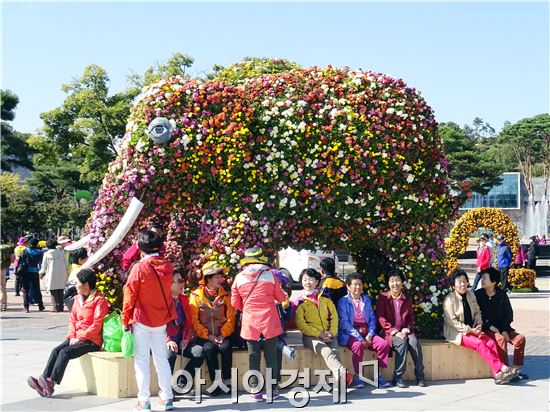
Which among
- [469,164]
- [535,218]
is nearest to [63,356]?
[469,164]

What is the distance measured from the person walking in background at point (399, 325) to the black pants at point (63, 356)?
3.03 metres

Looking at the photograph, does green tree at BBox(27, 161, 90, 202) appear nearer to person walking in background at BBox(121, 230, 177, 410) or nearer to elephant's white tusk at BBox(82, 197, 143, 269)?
elephant's white tusk at BBox(82, 197, 143, 269)

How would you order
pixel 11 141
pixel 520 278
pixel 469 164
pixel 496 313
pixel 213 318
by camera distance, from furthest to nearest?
pixel 469 164, pixel 11 141, pixel 520 278, pixel 496 313, pixel 213 318

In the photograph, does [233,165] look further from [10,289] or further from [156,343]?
[10,289]

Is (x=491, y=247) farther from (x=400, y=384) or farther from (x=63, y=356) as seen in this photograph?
(x=63, y=356)

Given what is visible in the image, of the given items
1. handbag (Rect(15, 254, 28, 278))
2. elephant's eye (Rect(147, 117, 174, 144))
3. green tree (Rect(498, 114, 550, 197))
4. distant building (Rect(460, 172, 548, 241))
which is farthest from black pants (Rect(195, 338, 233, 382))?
green tree (Rect(498, 114, 550, 197))

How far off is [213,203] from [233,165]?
494 millimetres

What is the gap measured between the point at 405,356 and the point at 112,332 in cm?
299

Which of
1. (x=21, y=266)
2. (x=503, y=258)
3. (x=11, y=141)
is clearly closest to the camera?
(x=21, y=266)

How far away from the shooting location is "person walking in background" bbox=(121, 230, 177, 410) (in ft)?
22.8

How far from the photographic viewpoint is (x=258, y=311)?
747 centimetres

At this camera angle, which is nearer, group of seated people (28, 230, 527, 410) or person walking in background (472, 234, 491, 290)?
group of seated people (28, 230, 527, 410)

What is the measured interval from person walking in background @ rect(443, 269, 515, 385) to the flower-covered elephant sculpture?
0.28m

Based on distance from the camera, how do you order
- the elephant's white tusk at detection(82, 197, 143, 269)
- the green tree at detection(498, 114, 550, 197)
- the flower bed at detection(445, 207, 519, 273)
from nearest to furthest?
the elephant's white tusk at detection(82, 197, 143, 269)
the flower bed at detection(445, 207, 519, 273)
the green tree at detection(498, 114, 550, 197)
